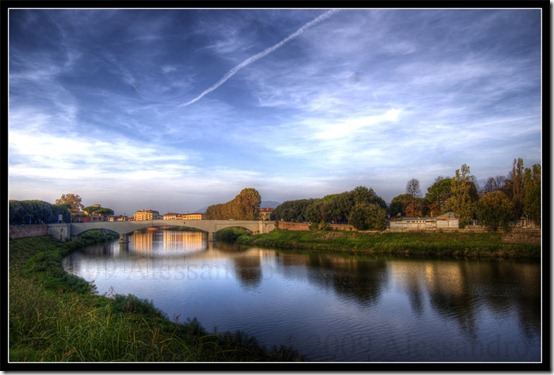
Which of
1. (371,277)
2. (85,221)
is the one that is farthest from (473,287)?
(85,221)

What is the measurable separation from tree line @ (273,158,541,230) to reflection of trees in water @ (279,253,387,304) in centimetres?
350

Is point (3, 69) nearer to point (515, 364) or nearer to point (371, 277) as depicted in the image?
point (515, 364)

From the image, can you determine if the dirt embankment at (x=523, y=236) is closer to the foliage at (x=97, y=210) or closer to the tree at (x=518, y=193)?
the tree at (x=518, y=193)

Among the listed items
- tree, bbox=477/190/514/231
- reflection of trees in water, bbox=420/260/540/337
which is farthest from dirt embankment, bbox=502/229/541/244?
reflection of trees in water, bbox=420/260/540/337

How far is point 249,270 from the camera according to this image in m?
11.5

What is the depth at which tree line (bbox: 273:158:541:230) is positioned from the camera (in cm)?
1134

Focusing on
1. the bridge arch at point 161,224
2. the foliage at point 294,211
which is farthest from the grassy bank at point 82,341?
the foliage at point 294,211

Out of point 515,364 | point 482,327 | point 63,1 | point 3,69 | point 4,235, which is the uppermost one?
point 63,1

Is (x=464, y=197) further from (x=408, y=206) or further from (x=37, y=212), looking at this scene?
(x=37, y=212)

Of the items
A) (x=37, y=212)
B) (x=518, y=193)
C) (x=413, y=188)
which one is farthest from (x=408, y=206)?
(x=37, y=212)

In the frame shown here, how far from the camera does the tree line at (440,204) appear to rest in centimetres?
1134

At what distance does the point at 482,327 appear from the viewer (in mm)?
5691

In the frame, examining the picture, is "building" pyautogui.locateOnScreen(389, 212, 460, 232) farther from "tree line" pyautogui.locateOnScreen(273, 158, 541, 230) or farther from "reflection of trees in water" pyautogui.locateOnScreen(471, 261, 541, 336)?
"reflection of trees in water" pyautogui.locateOnScreen(471, 261, 541, 336)

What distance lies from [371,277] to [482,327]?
4355 mm
